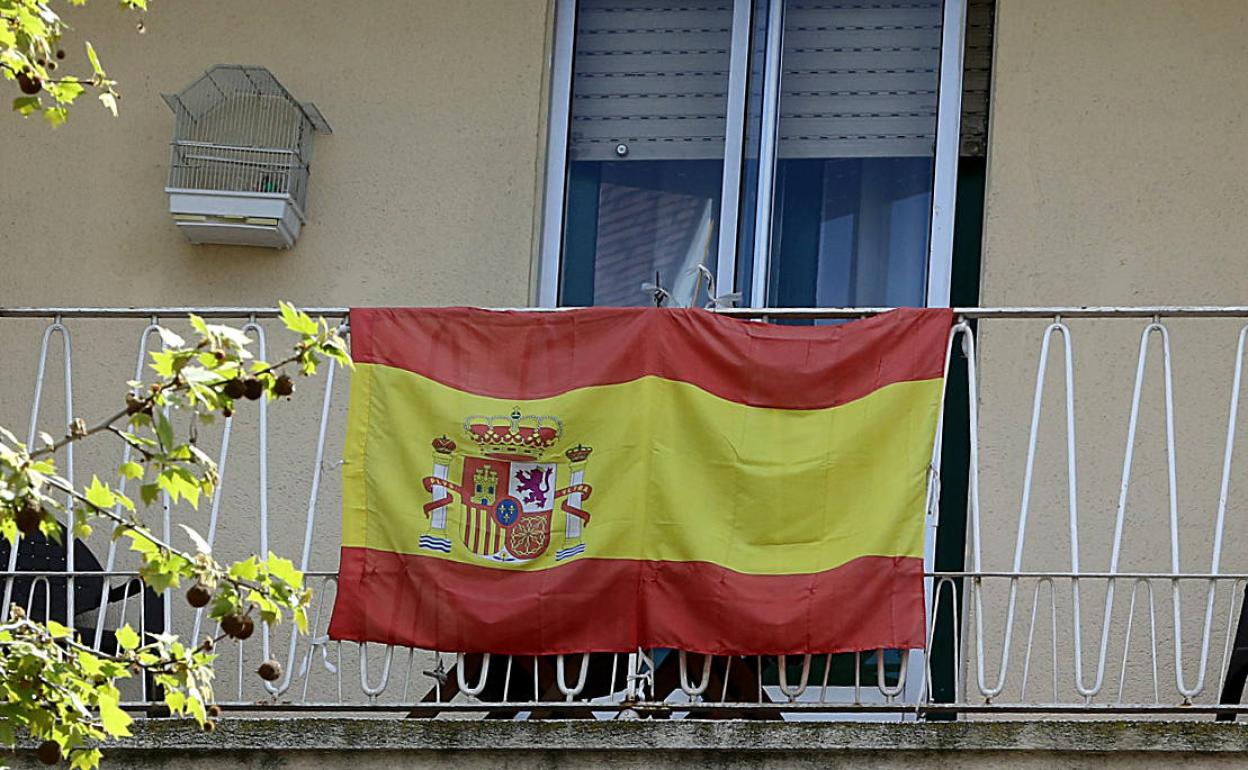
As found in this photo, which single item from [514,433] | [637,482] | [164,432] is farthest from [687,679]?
[164,432]

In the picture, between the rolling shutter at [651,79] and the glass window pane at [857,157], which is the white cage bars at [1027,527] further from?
the rolling shutter at [651,79]

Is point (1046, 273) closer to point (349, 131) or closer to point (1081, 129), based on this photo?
point (1081, 129)

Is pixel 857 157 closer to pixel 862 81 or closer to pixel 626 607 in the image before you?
pixel 862 81

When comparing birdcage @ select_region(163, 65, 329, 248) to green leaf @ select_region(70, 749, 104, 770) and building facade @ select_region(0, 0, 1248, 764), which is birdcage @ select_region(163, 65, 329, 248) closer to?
building facade @ select_region(0, 0, 1248, 764)

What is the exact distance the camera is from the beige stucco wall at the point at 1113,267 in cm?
764

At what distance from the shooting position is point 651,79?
8422 millimetres

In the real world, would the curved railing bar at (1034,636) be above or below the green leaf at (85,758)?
above

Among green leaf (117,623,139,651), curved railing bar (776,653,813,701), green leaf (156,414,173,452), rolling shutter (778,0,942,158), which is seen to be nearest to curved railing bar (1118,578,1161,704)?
curved railing bar (776,653,813,701)

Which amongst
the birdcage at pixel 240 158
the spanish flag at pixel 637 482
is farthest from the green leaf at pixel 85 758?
the birdcage at pixel 240 158

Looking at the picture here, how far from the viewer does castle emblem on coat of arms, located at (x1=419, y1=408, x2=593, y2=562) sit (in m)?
6.30

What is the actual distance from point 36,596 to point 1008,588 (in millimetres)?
3204

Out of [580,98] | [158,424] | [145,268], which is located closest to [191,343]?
[145,268]

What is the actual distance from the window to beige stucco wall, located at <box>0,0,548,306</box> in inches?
8.1

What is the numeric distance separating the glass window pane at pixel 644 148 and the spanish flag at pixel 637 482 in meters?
1.74
